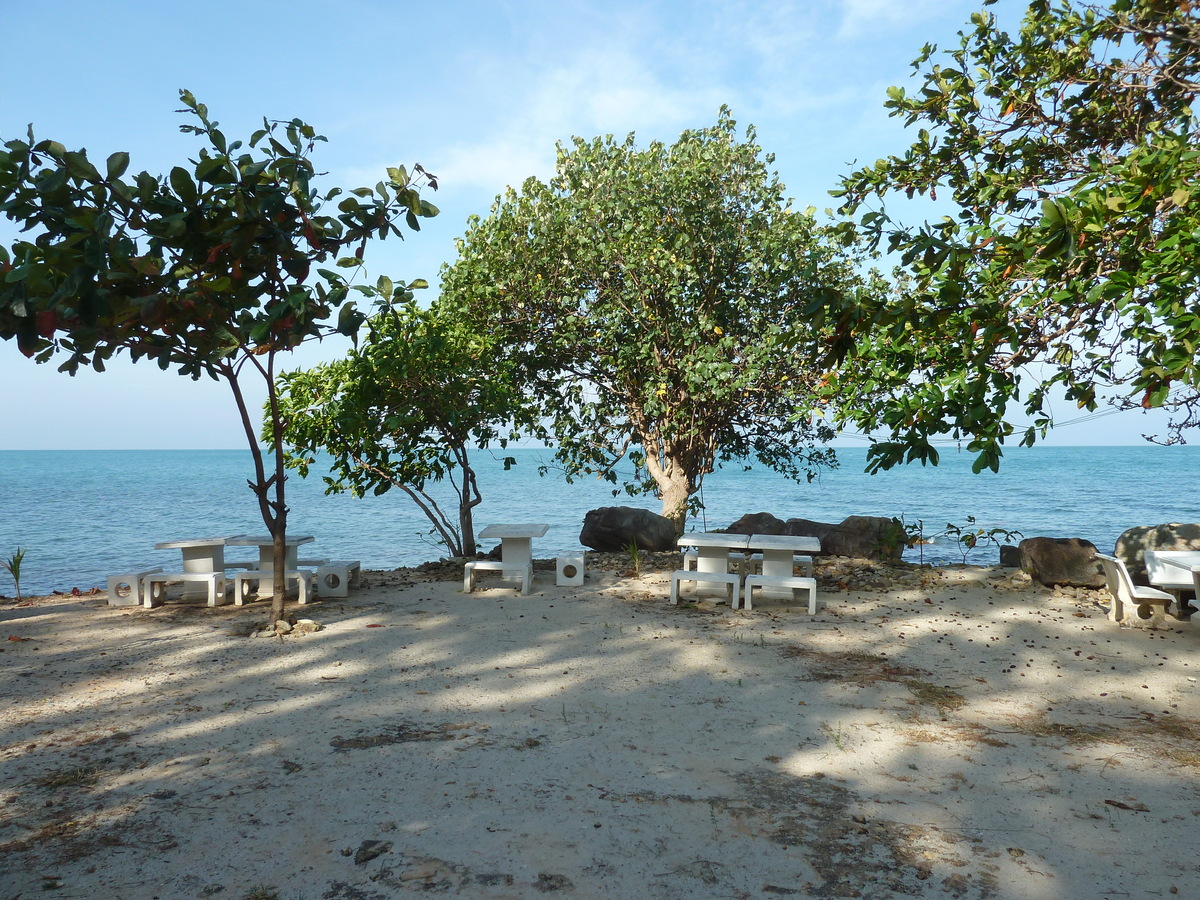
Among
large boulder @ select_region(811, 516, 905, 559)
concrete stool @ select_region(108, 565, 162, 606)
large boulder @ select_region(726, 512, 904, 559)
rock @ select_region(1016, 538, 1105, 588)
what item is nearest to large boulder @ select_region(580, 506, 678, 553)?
large boulder @ select_region(726, 512, 904, 559)

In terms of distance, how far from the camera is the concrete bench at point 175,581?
841cm

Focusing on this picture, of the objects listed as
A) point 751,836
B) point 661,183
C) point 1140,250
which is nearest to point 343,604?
point 751,836

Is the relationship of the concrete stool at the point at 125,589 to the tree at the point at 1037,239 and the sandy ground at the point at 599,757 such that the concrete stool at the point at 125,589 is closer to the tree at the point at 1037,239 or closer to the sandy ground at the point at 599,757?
the sandy ground at the point at 599,757

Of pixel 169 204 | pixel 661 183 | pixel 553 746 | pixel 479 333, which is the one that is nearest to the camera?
pixel 553 746

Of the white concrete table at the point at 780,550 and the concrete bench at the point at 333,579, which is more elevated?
the white concrete table at the point at 780,550

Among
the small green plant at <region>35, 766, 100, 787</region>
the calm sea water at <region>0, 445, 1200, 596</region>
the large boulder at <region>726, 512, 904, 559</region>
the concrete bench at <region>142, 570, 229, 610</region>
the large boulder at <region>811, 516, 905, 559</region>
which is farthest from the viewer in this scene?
the calm sea water at <region>0, 445, 1200, 596</region>

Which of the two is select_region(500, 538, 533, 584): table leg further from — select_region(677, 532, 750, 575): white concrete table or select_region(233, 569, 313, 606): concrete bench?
select_region(233, 569, 313, 606): concrete bench

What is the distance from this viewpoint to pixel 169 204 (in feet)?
19.5

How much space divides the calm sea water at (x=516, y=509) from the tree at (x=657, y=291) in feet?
9.74

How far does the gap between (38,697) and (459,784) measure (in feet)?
11.5

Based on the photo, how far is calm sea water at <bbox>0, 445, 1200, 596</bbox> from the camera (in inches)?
803

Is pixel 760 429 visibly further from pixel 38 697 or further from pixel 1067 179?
pixel 38 697

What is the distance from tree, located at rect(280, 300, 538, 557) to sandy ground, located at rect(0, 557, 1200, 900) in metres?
2.74

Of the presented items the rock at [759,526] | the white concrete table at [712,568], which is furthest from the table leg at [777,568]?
the rock at [759,526]
